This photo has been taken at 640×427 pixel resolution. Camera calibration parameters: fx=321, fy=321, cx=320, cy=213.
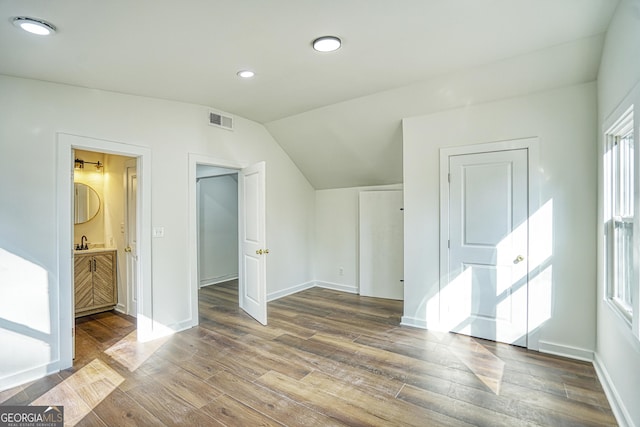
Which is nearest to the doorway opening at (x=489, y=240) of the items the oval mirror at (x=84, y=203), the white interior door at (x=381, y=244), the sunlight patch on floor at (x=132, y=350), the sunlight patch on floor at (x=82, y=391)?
the white interior door at (x=381, y=244)

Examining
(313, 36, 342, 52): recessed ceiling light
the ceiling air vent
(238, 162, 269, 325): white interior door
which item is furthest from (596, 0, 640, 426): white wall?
the ceiling air vent

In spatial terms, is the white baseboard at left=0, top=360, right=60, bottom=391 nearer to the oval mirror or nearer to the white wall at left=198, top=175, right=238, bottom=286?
the oval mirror

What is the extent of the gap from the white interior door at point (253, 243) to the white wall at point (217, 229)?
1.96 m

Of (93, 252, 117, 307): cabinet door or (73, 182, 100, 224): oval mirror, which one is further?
(73, 182, 100, 224): oval mirror

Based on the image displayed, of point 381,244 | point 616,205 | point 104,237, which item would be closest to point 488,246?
point 616,205

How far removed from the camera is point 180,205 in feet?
12.4

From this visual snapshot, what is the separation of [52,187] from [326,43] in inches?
105

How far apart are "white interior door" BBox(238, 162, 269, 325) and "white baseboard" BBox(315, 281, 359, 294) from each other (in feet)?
5.50

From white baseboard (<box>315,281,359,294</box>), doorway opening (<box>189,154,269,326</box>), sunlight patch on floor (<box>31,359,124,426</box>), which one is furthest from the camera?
white baseboard (<box>315,281,359,294</box>)

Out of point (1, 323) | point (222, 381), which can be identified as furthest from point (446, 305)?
point (1, 323)

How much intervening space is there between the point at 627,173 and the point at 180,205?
4.12 metres

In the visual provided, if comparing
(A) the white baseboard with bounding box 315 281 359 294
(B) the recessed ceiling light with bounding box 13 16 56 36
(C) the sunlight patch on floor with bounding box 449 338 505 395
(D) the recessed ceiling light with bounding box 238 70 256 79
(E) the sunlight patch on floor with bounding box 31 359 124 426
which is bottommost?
(E) the sunlight patch on floor with bounding box 31 359 124 426

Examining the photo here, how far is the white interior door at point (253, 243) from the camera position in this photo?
3.92 m

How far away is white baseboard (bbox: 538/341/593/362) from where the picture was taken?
2877mm
